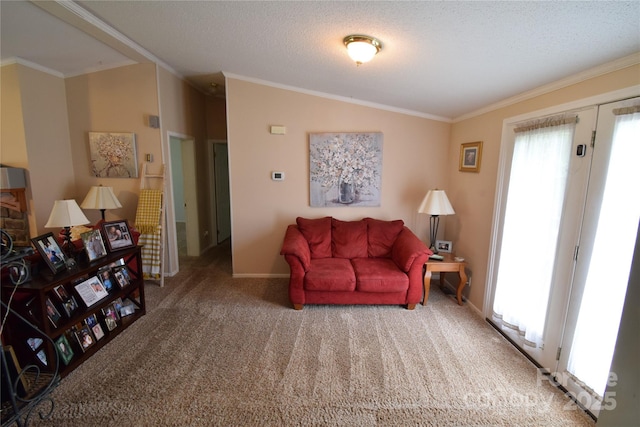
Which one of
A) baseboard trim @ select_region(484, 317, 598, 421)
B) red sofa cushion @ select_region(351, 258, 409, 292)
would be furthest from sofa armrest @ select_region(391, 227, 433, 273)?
baseboard trim @ select_region(484, 317, 598, 421)

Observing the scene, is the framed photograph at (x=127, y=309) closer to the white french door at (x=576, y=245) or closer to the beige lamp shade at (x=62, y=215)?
the beige lamp shade at (x=62, y=215)

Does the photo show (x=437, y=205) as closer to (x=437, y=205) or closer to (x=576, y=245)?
(x=437, y=205)

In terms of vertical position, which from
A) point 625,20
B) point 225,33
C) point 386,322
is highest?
point 225,33

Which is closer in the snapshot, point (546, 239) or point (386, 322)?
point (546, 239)

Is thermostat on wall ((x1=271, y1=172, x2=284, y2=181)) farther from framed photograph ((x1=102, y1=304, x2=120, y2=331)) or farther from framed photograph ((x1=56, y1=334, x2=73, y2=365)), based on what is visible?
framed photograph ((x1=56, y1=334, x2=73, y2=365))

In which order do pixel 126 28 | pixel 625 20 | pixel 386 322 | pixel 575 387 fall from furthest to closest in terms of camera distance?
pixel 386 322, pixel 126 28, pixel 575 387, pixel 625 20

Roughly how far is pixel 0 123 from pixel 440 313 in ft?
17.7

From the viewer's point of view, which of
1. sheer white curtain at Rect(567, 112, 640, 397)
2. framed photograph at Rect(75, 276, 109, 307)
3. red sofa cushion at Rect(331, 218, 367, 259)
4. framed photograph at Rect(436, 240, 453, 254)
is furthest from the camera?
red sofa cushion at Rect(331, 218, 367, 259)

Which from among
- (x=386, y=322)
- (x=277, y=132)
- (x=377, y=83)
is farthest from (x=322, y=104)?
(x=386, y=322)

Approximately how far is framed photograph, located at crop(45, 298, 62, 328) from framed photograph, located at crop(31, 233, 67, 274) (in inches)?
9.0

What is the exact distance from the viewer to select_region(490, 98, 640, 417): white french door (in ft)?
5.29

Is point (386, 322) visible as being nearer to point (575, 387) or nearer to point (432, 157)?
point (575, 387)

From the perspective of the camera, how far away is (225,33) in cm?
232

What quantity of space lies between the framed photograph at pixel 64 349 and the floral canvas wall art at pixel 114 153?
214cm
